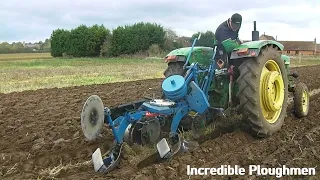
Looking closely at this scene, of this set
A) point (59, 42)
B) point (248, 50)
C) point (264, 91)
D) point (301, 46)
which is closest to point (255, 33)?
point (248, 50)

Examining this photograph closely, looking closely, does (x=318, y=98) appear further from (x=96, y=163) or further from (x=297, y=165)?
(x=96, y=163)

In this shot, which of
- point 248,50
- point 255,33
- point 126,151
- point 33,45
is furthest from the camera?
point 33,45

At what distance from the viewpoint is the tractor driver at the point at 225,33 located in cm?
618

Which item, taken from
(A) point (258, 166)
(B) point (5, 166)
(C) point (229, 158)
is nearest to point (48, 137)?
(B) point (5, 166)

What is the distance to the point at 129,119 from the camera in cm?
487

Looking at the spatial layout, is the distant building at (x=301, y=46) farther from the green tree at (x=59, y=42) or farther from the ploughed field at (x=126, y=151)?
the ploughed field at (x=126, y=151)

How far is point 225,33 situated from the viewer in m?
6.24

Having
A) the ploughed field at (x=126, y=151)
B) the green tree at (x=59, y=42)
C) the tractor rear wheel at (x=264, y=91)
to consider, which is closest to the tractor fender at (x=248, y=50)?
the tractor rear wheel at (x=264, y=91)

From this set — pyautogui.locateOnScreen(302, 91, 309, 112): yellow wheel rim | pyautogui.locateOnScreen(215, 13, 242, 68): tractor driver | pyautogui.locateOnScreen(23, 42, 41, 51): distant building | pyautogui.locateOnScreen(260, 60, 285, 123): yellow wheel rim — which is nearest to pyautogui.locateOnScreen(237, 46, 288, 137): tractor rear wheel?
pyautogui.locateOnScreen(260, 60, 285, 123): yellow wheel rim

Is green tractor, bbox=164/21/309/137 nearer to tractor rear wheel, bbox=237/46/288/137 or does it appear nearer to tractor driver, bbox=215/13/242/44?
tractor rear wheel, bbox=237/46/288/137

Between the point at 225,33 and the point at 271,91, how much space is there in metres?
1.10

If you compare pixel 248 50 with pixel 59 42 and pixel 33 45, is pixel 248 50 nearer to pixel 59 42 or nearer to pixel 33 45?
pixel 59 42

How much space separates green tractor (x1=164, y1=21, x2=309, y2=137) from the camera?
5.72 m

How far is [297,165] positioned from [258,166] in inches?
17.1
